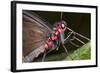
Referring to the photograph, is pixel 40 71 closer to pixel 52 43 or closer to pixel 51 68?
pixel 51 68

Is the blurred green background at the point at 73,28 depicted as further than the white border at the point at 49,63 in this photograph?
Yes

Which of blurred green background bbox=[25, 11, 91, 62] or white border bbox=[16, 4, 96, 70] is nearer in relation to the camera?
white border bbox=[16, 4, 96, 70]

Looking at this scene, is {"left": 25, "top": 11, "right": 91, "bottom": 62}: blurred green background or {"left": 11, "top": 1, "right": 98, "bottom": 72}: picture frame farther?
{"left": 25, "top": 11, "right": 91, "bottom": 62}: blurred green background

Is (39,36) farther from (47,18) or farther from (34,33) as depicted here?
(47,18)

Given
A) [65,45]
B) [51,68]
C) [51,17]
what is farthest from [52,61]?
[51,17]
